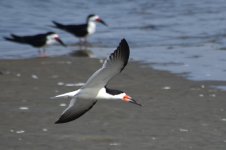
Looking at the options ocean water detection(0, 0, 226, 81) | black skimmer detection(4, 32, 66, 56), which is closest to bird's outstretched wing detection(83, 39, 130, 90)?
ocean water detection(0, 0, 226, 81)

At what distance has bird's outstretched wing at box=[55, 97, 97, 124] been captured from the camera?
788cm

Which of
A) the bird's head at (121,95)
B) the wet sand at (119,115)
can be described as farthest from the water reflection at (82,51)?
the bird's head at (121,95)

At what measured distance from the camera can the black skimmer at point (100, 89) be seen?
283 inches

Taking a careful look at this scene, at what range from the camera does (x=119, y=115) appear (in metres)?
9.66

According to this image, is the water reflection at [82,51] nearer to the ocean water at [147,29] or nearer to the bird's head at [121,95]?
the ocean water at [147,29]

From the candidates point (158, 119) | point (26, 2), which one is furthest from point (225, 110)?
point (26, 2)

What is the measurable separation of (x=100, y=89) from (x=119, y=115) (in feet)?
6.22

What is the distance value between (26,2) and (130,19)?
4746 mm

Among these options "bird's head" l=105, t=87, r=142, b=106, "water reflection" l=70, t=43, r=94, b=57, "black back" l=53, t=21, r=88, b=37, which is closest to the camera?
"bird's head" l=105, t=87, r=142, b=106

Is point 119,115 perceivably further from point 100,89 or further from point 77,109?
point 100,89

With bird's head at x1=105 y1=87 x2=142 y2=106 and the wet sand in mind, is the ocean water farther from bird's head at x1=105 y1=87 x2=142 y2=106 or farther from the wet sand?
bird's head at x1=105 y1=87 x2=142 y2=106

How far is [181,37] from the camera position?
16859 millimetres

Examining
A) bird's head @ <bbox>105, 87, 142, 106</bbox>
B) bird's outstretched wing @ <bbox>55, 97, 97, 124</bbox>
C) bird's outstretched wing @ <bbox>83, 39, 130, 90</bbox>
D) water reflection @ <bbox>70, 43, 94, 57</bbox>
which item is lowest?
water reflection @ <bbox>70, 43, 94, 57</bbox>

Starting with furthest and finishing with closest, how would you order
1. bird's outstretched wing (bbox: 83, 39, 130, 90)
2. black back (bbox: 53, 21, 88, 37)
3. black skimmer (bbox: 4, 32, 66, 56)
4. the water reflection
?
black back (bbox: 53, 21, 88, 37)
black skimmer (bbox: 4, 32, 66, 56)
the water reflection
bird's outstretched wing (bbox: 83, 39, 130, 90)
